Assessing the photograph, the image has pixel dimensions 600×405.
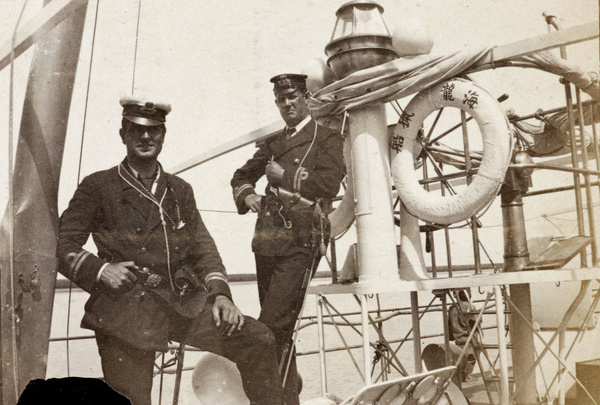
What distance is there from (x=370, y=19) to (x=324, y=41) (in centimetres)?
40

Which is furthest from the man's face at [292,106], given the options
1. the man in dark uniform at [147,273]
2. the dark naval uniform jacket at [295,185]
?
the man in dark uniform at [147,273]

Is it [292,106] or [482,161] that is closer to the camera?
[482,161]

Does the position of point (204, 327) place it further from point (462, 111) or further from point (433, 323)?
point (433, 323)

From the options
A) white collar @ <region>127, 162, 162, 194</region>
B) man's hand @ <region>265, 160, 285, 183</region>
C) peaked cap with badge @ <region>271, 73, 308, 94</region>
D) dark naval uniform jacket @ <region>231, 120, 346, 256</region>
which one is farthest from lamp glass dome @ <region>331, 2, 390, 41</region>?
white collar @ <region>127, 162, 162, 194</region>

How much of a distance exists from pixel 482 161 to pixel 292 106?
144cm

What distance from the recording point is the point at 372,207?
4.05 m

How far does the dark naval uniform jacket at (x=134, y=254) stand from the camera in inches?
140

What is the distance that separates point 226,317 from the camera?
3.74 meters

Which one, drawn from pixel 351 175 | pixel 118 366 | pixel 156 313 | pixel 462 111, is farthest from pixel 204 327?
pixel 462 111

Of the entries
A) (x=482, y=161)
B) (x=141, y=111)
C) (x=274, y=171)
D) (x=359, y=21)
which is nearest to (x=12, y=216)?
(x=141, y=111)

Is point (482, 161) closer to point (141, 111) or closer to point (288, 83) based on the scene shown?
point (288, 83)

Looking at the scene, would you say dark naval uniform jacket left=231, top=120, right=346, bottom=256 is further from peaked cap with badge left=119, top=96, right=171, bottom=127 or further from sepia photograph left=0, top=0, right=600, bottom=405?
peaked cap with badge left=119, top=96, right=171, bottom=127

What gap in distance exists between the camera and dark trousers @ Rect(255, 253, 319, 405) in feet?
13.1

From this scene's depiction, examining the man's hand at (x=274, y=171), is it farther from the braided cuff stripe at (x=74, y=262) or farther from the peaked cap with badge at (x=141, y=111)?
the braided cuff stripe at (x=74, y=262)
